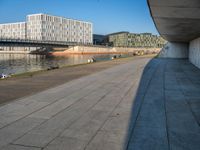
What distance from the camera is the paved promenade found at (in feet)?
18.2

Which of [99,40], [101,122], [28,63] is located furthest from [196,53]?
[99,40]

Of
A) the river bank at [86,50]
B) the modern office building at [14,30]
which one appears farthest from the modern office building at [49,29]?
the river bank at [86,50]

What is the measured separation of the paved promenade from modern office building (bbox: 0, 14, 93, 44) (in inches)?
5419

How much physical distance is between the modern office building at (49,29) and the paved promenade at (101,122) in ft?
452

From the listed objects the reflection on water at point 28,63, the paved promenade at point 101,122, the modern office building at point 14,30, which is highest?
the modern office building at point 14,30

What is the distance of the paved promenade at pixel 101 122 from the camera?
219 inches

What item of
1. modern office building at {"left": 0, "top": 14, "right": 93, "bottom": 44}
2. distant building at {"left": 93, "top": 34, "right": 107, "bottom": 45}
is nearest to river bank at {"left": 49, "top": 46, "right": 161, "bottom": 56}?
modern office building at {"left": 0, "top": 14, "right": 93, "bottom": 44}

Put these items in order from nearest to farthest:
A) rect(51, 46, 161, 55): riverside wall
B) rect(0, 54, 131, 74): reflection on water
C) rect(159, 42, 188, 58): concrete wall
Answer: rect(0, 54, 131, 74): reflection on water → rect(159, 42, 188, 58): concrete wall → rect(51, 46, 161, 55): riverside wall

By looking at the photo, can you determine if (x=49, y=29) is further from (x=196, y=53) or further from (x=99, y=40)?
(x=196, y=53)

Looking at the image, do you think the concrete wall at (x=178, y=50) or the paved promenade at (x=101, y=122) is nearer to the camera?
the paved promenade at (x=101, y=122)

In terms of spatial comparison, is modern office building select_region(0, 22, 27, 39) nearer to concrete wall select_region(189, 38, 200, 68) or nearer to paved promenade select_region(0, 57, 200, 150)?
concrete wall select_region(189, 38, 200, 68)

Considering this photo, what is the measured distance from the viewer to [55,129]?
254 inches

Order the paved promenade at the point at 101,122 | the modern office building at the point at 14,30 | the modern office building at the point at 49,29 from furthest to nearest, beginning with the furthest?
the modern office building at the point at 14,30 < the modern office building at the point at 49,29 < the paved promenade at the point at 101,122

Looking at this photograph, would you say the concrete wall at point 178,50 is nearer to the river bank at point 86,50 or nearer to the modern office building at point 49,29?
the river bank at point 86,50
